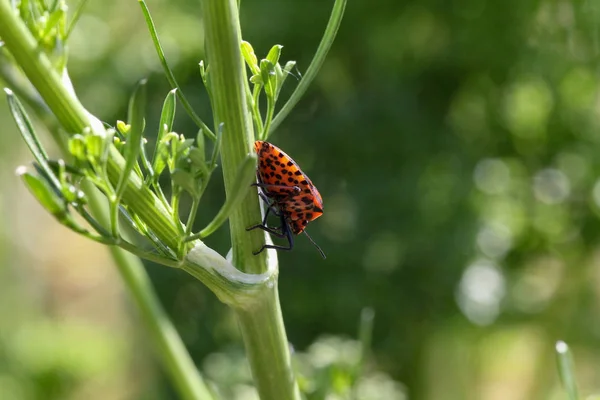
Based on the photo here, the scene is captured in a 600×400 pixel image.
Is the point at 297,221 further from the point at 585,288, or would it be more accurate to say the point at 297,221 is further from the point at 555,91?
the point at 585,288

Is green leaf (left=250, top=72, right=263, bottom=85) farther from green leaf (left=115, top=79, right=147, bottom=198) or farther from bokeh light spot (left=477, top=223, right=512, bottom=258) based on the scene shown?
bokeh light spot (left=477, top=223, right=512, bottom=258)

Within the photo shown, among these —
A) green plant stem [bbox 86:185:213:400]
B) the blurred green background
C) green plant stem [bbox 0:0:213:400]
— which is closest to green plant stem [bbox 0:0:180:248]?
green plant stem [bbox 0:0:213:400]

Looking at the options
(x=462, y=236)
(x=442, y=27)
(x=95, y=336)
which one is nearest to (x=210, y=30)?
(x=462, y=236)

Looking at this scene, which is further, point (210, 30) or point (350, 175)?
point (350, 175)

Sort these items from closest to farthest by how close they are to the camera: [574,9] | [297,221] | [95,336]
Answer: [297,221]
[574,9]
[95,336]

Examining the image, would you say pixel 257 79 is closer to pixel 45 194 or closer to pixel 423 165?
pixel 45 194

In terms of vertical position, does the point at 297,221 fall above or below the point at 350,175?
above
